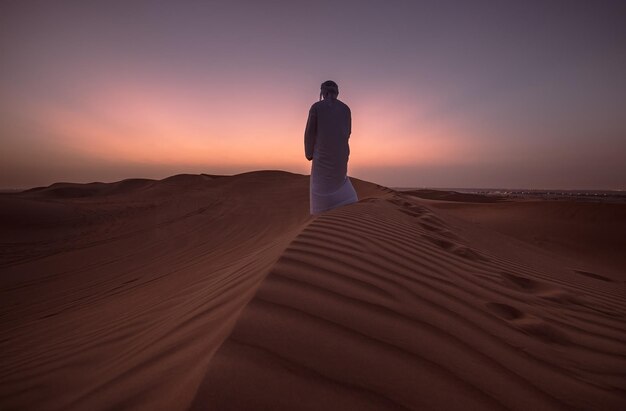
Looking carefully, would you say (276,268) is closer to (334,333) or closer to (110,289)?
(334,333)

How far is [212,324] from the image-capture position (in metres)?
1.13

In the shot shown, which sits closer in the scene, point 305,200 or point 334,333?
point 334,333

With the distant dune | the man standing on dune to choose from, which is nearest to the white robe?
the man standing on dune

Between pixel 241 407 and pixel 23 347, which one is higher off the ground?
pixel 241 407

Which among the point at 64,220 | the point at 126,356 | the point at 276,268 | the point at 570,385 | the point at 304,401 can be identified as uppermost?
the point at 276,268

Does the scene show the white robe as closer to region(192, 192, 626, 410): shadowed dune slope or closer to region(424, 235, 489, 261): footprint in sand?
region(424, 235, 489, 261): footprint in sand

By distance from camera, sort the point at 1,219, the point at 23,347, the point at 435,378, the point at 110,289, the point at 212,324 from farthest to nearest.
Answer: the point at 1,219 < the point at 110,289 < the point at 23,347 < the point at 212,324 < the point at 435,378

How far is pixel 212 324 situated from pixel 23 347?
2068 millimetres

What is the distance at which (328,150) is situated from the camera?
4242 mm

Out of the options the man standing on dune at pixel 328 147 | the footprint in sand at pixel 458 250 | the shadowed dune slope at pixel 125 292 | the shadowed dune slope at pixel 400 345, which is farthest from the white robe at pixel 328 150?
the shadowed dune slope at pixel 400 345

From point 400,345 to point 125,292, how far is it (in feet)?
11.1

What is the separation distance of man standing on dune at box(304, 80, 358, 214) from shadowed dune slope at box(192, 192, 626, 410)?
8.41ft

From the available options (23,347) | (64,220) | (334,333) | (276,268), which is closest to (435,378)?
(334,333)

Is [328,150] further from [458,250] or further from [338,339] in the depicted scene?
[338,339]
